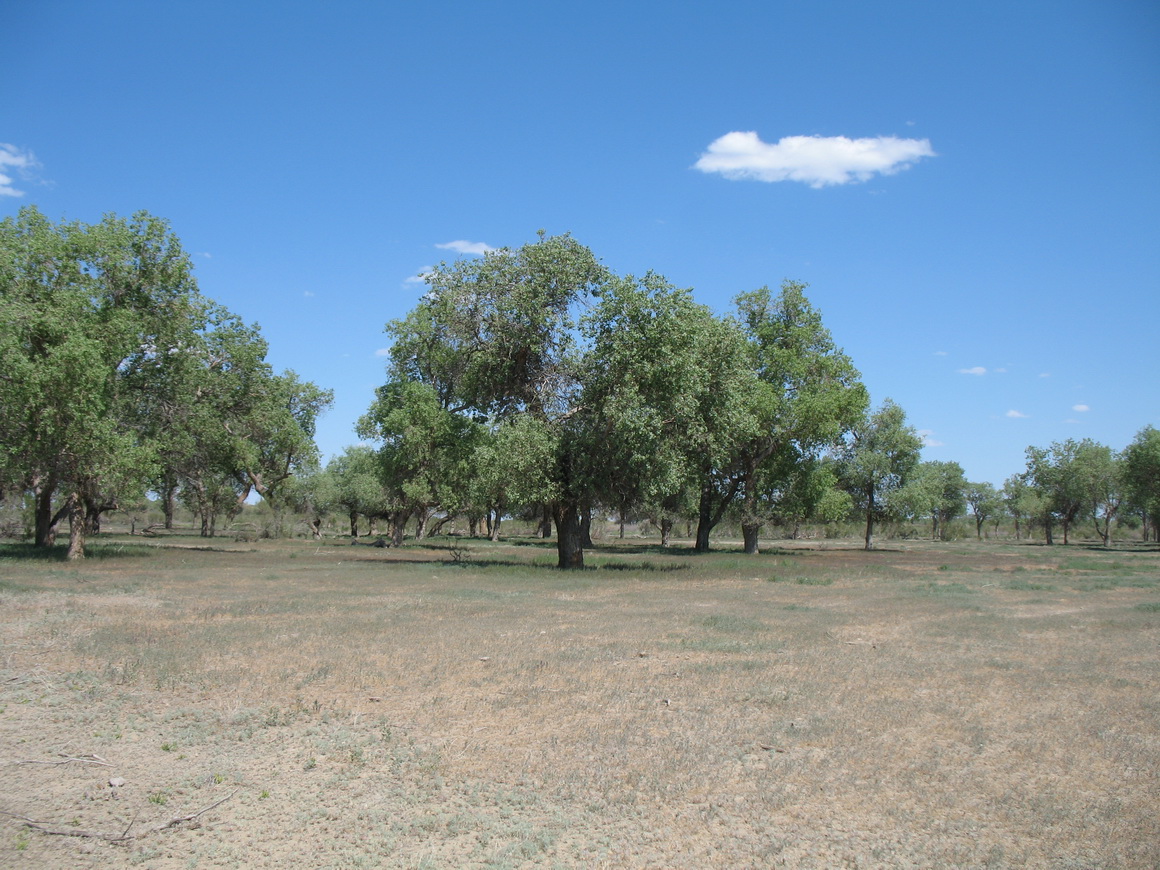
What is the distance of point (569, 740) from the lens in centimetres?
869

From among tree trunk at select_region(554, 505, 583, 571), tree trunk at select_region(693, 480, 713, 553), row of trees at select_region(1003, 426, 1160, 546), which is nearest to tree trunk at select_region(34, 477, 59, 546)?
tree trunk at select_region(554, 505, 583, 571)

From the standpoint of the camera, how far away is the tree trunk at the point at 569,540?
110ft

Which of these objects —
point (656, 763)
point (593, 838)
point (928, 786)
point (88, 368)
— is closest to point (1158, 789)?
point (928, 786)

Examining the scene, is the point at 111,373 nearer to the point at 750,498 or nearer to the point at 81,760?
the point at 81,760

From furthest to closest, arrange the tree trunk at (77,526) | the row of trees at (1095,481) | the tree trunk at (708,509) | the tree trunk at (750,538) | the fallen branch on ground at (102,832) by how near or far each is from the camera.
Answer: the row of trees at (1095,481) → the tree trunk at (708,509) → the tree trunk at (750,538) → the tree trunk at (77,526) → the fallen branch on ground at (102,832)

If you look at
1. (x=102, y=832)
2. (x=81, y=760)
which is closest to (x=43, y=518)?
(x=81, y=760)

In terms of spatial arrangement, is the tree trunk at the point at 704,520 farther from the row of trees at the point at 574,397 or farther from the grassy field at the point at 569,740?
the grassy field at the point at 569,740

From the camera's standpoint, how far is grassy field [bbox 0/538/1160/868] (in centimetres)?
632

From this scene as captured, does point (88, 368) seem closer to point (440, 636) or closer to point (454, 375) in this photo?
point (454, 375)

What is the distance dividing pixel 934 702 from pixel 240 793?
8731 millimetres

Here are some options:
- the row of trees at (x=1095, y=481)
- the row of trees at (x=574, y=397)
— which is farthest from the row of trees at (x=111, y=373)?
the row of trees at (x=1095, y=481)

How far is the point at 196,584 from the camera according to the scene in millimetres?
24641

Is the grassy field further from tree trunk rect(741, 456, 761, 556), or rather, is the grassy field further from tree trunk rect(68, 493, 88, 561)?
tree trunk rect(741, 456, 761, 556)

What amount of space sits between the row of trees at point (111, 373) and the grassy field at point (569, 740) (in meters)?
12.9
